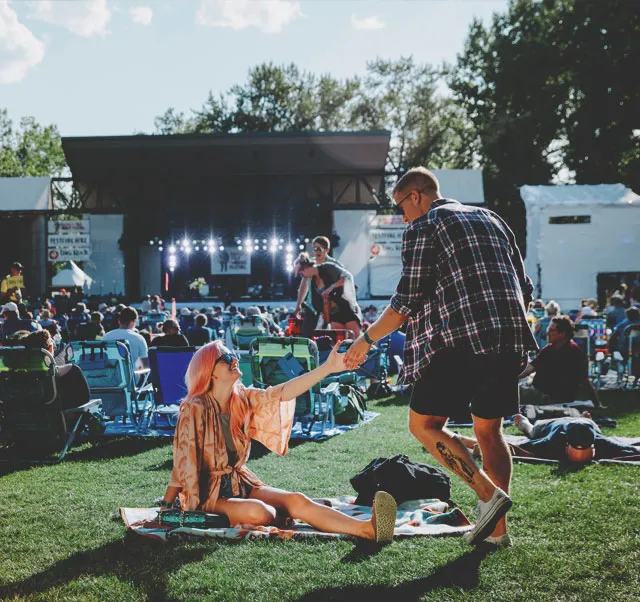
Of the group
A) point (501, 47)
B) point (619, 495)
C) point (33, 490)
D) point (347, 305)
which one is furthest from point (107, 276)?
point (501, 47)

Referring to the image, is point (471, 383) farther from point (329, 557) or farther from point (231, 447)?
point (231, 447)

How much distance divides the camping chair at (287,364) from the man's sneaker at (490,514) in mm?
3204

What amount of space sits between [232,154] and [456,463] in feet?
69.8

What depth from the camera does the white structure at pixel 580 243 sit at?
21297mm

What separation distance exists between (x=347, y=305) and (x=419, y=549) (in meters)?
5.63

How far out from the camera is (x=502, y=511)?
3.02 m

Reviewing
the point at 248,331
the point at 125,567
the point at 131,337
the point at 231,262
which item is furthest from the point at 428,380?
the point at 231,262

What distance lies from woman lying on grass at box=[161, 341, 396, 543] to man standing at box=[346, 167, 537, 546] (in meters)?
0.41

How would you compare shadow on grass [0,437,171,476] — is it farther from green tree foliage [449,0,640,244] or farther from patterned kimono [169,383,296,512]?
green tree foliage [449,0,640,244]

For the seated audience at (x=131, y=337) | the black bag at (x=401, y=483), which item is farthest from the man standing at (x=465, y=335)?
the seated audience at (x=131, y=337)

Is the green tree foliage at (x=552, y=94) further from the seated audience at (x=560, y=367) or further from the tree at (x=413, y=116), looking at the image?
the seated audience at (x=560, y=367)

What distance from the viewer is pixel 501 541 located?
3246 millimetres

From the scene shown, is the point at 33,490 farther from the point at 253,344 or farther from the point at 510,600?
the point at 510,600

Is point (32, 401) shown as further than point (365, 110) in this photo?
No
